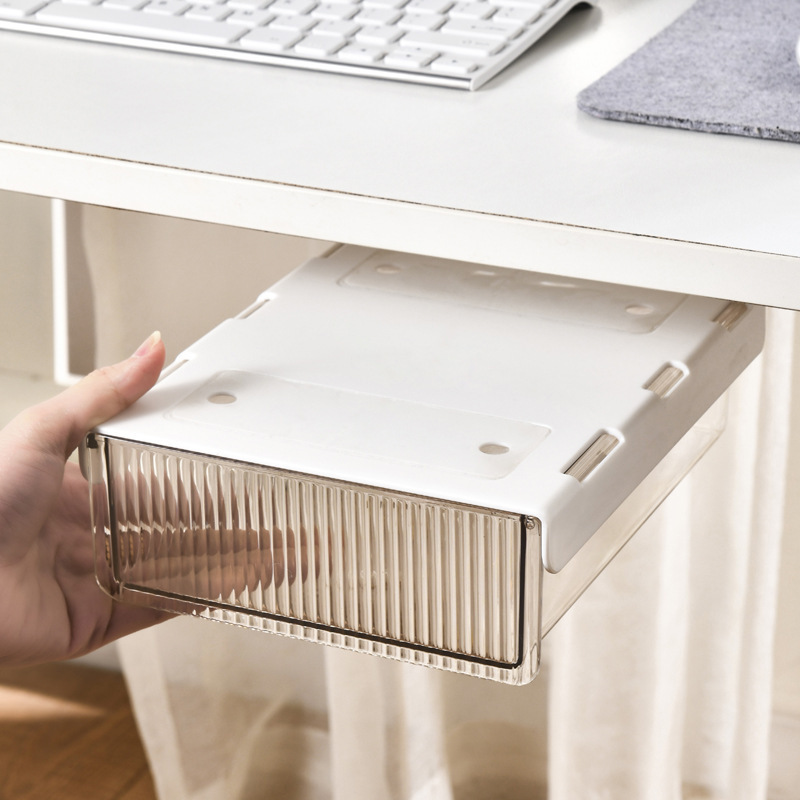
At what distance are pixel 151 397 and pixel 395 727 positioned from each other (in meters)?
0.83

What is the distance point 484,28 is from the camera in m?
0.55

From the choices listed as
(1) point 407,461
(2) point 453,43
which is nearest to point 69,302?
(2) point 453,43

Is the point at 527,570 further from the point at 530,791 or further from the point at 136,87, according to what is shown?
the point at 530,791

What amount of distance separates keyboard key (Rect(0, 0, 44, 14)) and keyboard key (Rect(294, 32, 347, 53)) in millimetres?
136

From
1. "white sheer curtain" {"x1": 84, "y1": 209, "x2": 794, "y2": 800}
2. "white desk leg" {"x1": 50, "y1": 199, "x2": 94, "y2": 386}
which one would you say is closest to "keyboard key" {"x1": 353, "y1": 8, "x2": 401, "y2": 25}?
"white sheer curtain" {"x1": 84, "y1": 209, "x2": 794, "y2": 800}

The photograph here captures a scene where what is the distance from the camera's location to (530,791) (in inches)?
50.8

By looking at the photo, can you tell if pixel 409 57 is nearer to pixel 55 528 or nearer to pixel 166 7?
pixel 166 7

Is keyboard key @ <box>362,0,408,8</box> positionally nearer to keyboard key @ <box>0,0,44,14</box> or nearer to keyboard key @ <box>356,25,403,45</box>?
keyboard key @ <box>356,25,403,45</box>

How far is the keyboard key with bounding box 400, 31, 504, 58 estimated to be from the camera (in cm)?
53

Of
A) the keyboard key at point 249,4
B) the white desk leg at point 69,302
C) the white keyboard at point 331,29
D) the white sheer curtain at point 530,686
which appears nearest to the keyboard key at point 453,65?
the white keyboard at point 331,29

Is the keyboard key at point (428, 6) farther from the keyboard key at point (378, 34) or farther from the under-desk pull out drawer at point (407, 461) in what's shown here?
the under-desk pull out drawer at point (407, 461)

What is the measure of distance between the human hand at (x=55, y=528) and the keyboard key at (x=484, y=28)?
0.63 ft

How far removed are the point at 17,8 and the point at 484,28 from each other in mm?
217

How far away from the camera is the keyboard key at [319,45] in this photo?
528 mm
